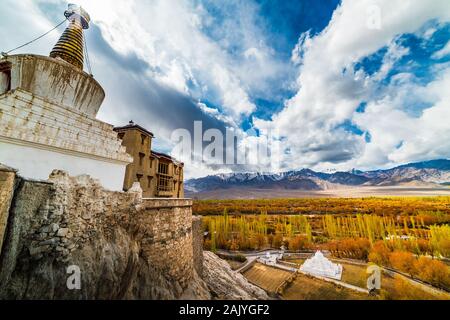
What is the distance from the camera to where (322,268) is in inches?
1284

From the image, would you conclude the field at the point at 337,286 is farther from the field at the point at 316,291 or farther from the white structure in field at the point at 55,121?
the white structure in field at the point at 55,121

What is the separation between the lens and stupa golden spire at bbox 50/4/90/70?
437 inches

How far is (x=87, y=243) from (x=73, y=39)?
1227cm

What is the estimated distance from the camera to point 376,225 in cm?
5756

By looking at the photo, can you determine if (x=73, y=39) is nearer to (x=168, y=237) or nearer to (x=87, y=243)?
(x=87, y=243)

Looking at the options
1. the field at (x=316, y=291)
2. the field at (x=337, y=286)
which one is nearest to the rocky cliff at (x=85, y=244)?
the field at (x=316, y=291)

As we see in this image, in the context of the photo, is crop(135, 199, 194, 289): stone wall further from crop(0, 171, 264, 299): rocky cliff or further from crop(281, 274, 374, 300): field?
crop(281, 274, 374, 300): field

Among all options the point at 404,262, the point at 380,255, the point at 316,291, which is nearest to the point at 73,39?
the point at 316,291

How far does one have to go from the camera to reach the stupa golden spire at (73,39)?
11.1m

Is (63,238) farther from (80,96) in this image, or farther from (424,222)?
(424,222)

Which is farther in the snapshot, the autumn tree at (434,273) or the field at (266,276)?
the field at (266,276)

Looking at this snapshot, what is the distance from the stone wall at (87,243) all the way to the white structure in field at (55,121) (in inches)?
39.5

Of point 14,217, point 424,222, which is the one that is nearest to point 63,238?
point 14,217

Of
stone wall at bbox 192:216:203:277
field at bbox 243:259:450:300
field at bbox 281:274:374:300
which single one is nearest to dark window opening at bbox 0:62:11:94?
stone wall at bbox 192:216:203:277
